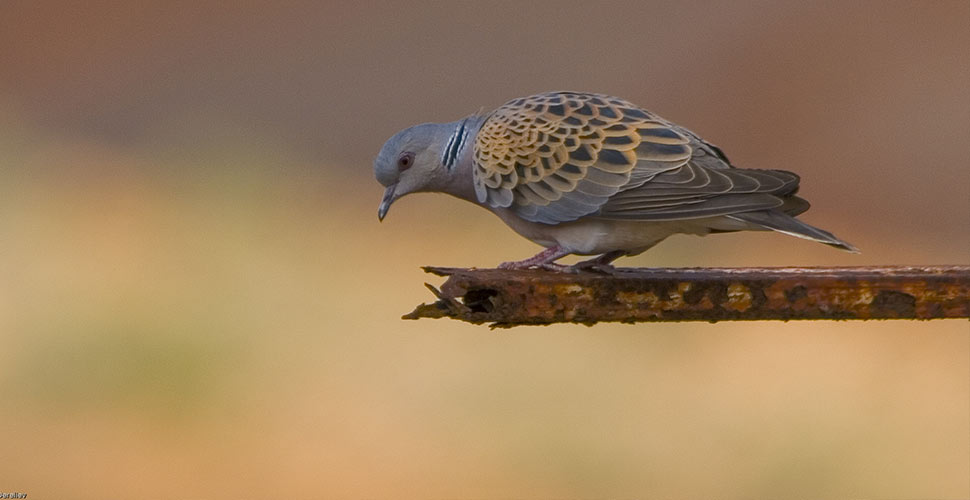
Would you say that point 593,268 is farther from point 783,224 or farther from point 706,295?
point 783,224

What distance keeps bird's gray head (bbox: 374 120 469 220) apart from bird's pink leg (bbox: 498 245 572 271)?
1.29ft

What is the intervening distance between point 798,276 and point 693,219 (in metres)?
0.45

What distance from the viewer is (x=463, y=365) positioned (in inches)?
203

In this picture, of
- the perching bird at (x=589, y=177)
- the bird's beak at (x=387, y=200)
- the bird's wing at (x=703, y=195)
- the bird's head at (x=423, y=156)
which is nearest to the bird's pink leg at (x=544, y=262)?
the perching bird at (x=589, y=177)

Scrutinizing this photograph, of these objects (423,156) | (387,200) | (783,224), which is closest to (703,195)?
(783,224)

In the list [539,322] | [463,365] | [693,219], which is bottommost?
[463,365]

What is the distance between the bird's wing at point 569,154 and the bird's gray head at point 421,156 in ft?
0.30

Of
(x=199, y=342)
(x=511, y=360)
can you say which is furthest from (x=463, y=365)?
(x=199, y=342)

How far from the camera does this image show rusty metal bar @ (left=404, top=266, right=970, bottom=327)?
2.26 metres

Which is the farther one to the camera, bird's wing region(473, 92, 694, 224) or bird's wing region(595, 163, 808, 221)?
bird's wing region(473, 92, 694, 224)

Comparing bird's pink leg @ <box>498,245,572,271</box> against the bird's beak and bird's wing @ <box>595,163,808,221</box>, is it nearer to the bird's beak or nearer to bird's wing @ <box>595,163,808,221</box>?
bird's wing @ <box>595,163,808,221</box>

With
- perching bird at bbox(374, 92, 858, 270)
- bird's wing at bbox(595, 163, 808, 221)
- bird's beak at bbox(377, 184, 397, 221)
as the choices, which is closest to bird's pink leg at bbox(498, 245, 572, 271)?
perching bird at bbox(374, 92, 858, 270)

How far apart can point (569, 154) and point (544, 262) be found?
321 millimetres

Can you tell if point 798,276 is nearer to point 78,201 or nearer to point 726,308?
point 726,308
